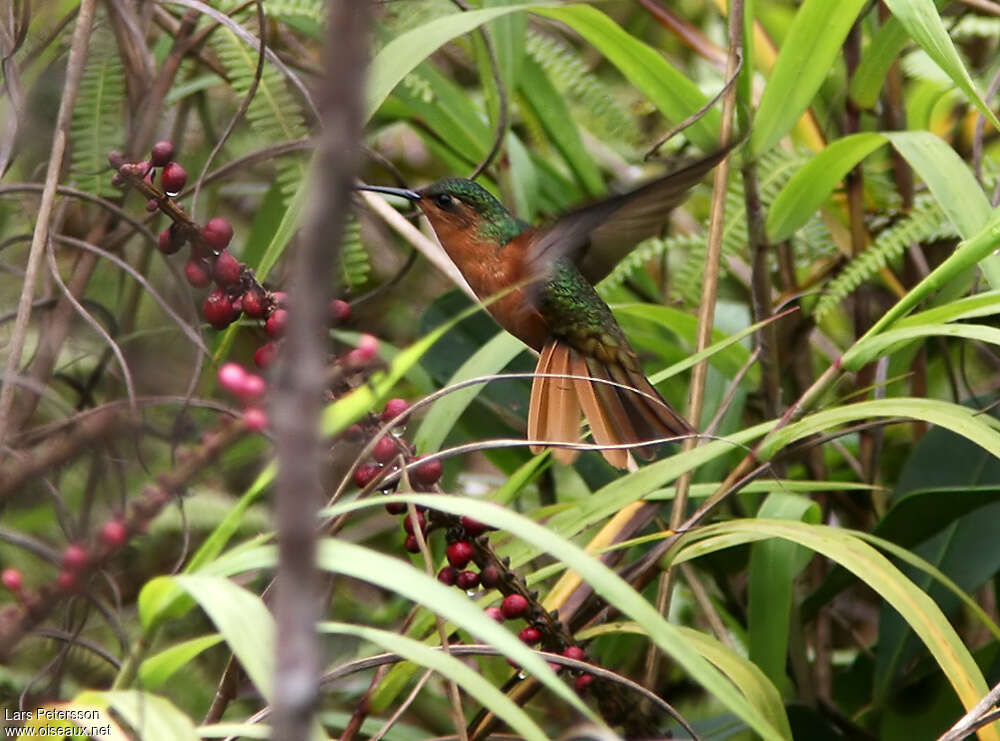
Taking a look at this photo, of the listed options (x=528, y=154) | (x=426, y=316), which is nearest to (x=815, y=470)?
(x=426, y=316)

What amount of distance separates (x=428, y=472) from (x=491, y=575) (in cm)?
11

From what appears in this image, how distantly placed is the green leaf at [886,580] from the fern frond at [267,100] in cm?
76

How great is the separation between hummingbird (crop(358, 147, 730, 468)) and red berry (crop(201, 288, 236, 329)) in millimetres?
443

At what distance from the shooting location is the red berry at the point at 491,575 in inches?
39.2

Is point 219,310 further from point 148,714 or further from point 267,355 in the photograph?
point 148,714

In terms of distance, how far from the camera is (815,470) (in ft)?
5.39

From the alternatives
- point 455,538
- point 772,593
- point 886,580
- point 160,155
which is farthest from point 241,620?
point 772,593

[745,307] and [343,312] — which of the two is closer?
[343,312]

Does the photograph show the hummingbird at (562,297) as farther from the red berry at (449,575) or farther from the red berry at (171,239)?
the red berry at (171,239)

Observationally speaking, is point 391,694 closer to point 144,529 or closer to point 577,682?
point 577,682

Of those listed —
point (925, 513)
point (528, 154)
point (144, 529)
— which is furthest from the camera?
point (528, 154)

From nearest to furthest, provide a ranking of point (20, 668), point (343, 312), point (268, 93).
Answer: point (343, 312) → point (268, 93) → point (20, 668)

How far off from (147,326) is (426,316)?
1.91ft

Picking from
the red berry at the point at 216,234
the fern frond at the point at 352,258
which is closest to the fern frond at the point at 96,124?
the fern frond at the point at 352,258
